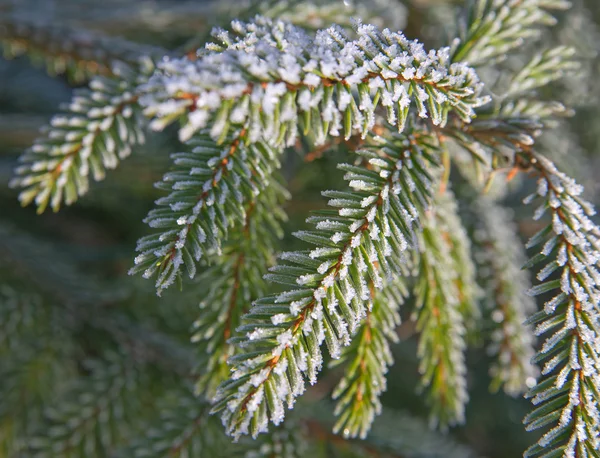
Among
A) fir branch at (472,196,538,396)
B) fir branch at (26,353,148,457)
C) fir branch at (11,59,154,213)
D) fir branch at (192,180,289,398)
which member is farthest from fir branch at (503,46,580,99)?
fir branch at (26,353,148,457)

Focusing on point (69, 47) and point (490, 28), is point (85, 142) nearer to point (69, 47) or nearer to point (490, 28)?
point (69, 47)

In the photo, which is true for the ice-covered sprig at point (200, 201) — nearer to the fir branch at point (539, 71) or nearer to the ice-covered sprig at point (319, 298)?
the ice-covered sprig at point (319, 298)

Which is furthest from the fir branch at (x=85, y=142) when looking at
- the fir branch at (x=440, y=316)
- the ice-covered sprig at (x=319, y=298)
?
the fir branch at (x=440, y=316)

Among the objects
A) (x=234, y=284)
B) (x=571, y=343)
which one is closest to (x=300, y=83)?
(x=234, y=284)

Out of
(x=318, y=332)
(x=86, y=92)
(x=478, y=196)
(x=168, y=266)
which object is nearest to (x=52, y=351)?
(x=86, y=92)

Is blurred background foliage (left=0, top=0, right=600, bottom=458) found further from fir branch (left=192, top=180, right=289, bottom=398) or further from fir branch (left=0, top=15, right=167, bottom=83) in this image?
fir branch (left=192, top=180, right=289, bottom=398)
